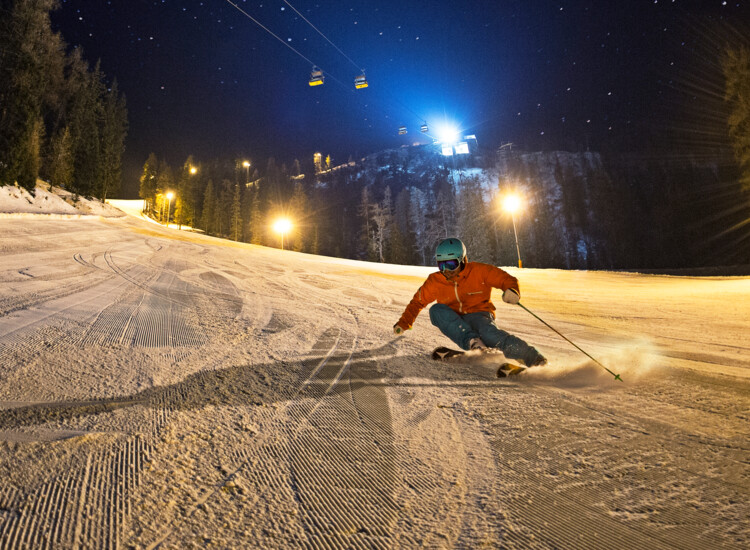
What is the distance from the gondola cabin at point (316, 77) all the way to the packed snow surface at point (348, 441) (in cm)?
2132

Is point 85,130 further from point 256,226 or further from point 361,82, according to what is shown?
point 256,226

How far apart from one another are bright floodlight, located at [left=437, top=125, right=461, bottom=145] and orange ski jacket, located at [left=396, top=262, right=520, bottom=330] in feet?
283

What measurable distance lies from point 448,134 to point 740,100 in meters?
67.1

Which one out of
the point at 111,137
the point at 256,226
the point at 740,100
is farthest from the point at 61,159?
the point at 740,100

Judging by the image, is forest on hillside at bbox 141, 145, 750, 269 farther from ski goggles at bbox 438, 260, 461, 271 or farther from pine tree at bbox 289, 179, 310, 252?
ski goggles at bbox 438, 260, 461, 271

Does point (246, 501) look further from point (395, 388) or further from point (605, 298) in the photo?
A: point (605, 298)

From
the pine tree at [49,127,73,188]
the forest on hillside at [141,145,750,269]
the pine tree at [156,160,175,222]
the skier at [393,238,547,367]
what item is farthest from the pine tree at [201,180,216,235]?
the skier at [393,238,547,367]

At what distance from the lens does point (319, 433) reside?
1978 mm

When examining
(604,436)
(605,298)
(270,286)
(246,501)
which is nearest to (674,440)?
(604,436)

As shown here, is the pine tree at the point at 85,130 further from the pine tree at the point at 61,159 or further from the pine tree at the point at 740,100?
the pine tree at the point at 740,100

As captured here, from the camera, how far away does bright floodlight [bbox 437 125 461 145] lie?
83.2 m

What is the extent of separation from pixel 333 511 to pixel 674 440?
1891mm

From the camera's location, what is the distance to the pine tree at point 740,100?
2092cm

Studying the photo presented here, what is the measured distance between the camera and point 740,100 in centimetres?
2131
